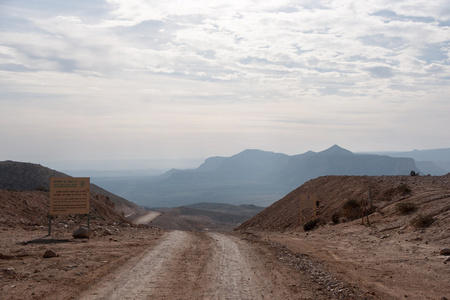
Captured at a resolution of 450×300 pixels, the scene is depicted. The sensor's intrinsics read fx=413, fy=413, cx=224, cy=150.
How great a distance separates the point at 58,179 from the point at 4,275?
10.3 metres

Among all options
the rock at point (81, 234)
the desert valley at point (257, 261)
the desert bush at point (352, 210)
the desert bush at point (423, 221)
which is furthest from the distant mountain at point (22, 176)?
the desert bush at point (423, 221)

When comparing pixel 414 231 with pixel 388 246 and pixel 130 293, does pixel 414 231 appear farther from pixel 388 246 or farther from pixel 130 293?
pixel 130 293

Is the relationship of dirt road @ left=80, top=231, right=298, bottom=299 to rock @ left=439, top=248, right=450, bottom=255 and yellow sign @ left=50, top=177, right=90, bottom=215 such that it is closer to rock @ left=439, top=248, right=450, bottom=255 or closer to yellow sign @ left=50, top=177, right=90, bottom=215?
rock @ left=439, top=248, right=450, bottom=255

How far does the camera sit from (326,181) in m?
38.1

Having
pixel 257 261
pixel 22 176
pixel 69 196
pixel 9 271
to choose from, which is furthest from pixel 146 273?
pixel 22 176

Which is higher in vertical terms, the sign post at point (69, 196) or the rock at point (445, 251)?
the sign post at point (69, 196)

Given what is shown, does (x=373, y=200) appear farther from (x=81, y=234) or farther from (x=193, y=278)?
(x=193, y=278)

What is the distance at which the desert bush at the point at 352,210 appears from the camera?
23422mm

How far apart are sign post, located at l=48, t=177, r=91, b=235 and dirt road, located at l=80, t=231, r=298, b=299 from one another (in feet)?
23.8

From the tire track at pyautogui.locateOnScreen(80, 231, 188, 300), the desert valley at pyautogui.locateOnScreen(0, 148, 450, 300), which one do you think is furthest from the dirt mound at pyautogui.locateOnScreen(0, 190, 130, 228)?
the tire track at pyautogui.locateOnScreen(80, 231, 188, 300)

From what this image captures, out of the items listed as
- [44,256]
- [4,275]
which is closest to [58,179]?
[44,256]

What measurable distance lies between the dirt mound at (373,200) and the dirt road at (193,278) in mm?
7885

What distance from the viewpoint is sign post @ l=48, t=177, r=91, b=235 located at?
1970 centimetres

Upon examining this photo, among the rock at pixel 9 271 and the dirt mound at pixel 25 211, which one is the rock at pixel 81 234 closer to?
the dirt mound at pixel 25 211
